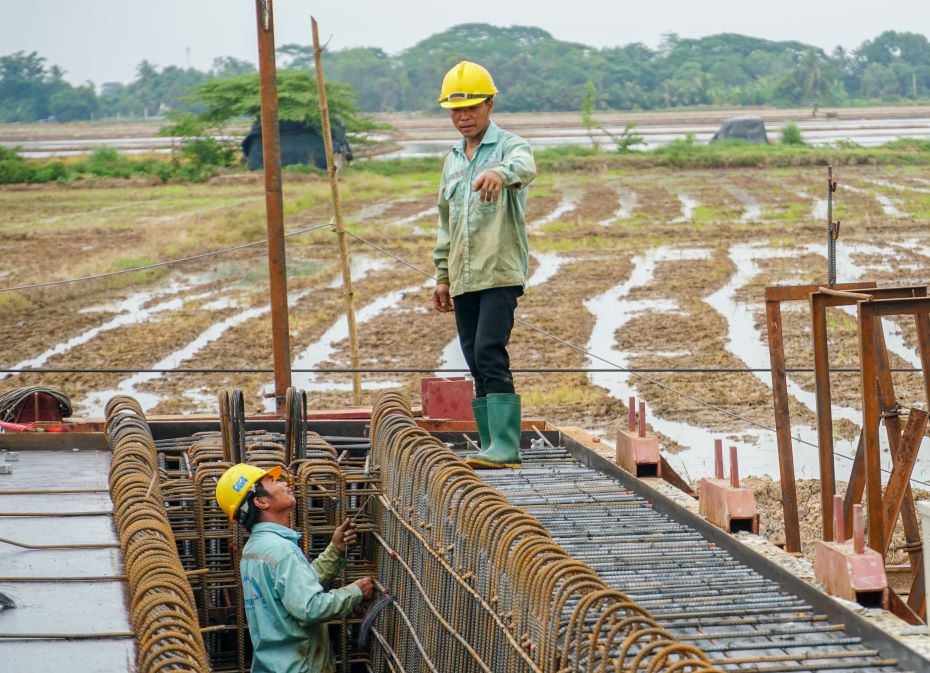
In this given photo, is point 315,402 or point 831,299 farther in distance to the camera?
point 315,402

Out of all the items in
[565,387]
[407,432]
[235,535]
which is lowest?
[565,387]

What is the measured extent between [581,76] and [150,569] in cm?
10972

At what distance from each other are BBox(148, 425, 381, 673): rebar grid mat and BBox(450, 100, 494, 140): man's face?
5.62 feet

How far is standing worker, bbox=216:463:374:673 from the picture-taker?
5145 millimetres

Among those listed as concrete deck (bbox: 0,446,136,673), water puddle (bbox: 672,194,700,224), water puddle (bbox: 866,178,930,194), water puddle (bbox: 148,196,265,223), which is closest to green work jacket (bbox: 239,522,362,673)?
concrete deck (bbox: 0,446,136,673)

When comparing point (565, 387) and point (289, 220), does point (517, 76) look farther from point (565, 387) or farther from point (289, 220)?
point (565, 387)

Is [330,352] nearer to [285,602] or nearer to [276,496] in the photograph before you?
[276,496]

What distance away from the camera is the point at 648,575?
5.31 metres

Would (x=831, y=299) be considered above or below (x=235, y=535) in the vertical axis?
above

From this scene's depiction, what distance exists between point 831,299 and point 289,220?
2615 cm

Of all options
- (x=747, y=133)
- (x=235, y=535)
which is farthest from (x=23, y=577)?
(x=747, y=133)

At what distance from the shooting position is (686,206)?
111 ft

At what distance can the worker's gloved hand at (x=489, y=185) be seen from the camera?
6.07 meters

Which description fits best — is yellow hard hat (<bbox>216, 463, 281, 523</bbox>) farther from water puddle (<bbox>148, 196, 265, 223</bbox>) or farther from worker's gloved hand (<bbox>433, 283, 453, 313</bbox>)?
water puddle (<bbox>148, 196, 265, 223</bbox>)
